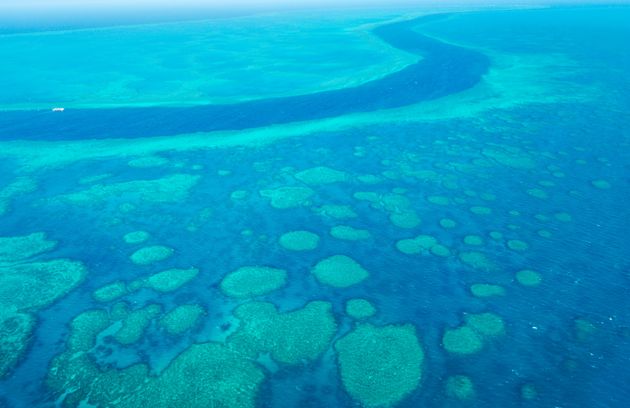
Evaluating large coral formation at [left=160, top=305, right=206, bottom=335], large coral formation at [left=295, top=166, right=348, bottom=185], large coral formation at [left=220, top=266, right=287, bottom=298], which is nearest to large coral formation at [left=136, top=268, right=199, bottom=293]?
large coral formation at [left=160, top=305, right=206, bottom=335]

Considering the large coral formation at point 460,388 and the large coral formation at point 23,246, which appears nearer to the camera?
the large coral formation at point 460,388

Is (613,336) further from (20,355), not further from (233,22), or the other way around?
(233,22)

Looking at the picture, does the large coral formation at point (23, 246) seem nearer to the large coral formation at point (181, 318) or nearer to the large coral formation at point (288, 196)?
the large coral formation at point (181, 318)

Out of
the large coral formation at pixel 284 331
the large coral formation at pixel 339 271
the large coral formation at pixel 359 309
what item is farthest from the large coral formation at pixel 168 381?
the large coral formation at pixel 339 271

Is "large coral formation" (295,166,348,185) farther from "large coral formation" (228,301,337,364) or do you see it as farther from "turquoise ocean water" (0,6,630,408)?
"large coral formation" (228,301,337,364)

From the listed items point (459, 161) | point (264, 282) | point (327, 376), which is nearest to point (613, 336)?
point (327, 376)

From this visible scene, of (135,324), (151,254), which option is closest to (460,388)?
(135,324)

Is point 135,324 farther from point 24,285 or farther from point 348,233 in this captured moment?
point 348,233
